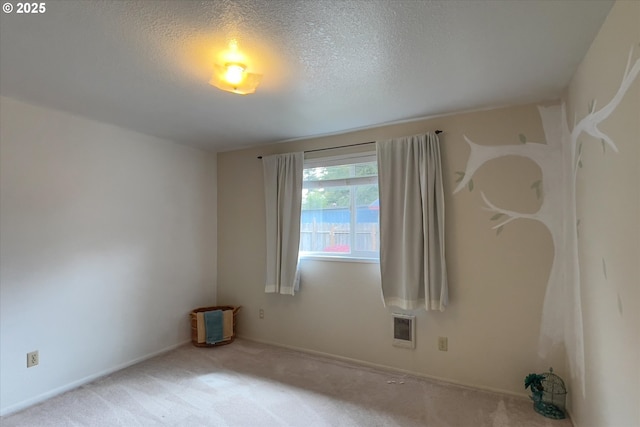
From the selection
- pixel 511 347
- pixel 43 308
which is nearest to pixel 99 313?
pixel 43 308

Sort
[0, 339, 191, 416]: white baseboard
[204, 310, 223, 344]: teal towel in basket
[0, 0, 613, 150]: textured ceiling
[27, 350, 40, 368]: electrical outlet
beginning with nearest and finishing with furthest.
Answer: [0, 0, 613, 150]: textured ceiling, [0, 339, 191, 416]: white baseboard, [27, 350, 40, 368]: electrical outlet, [204, 310, 223, 344]: teal towel in basket

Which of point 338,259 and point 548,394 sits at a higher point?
point 338,259

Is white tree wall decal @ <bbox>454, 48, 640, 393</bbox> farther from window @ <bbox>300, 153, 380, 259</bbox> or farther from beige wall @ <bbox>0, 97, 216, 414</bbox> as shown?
beige wall @ <bbox>0, 97, 216, 414</bbox>

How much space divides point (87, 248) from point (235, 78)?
2183mm

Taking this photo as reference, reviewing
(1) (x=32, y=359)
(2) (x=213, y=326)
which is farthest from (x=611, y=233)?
(1) (x=32, y=359)

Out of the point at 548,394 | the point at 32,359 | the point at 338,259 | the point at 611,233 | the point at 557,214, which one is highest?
the point at 557,214

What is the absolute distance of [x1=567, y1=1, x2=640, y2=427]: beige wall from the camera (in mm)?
1311

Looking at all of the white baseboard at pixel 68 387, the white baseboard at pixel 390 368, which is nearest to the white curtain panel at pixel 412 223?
the white baseboard at pixel 390 368

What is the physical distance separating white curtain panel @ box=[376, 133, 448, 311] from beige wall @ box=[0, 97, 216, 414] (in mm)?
2347

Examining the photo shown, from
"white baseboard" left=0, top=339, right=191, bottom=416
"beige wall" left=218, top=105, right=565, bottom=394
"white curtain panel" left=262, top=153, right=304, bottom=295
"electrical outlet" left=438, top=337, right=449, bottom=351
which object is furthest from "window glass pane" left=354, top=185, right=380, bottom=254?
"white baseboard" left=0, top=339, right=191, bottom=416

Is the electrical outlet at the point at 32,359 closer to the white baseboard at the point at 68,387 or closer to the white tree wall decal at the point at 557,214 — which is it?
the white baseboard at the point at 68,387

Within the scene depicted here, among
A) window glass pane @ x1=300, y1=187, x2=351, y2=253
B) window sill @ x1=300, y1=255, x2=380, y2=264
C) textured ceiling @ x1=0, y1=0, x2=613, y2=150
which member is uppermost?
textured ceiling @ x1=0, y1=0, x2=613, y2=150

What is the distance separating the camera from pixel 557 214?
8.14 feet

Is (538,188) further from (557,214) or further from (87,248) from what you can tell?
(87,248)
